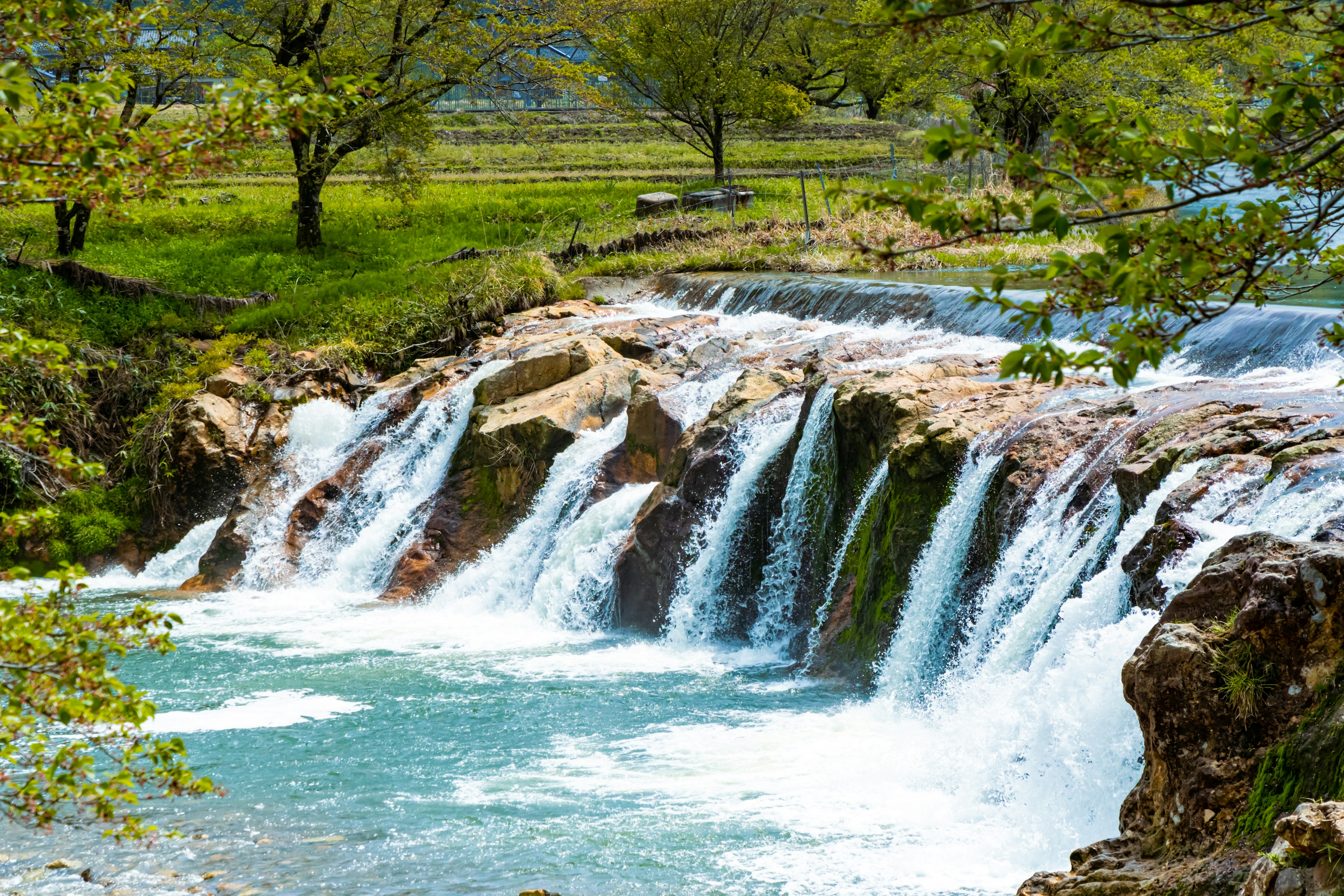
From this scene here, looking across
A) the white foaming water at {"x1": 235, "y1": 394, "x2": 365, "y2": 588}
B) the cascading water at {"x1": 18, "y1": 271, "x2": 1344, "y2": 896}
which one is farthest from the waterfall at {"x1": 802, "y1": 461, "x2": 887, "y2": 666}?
the white foaming water at {"x1": 235, "y1": 394, "x2": 365, "y2": 588}

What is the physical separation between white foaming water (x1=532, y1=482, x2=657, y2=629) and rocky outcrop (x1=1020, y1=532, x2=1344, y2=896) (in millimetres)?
7608

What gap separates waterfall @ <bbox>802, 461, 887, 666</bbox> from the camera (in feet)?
32.0

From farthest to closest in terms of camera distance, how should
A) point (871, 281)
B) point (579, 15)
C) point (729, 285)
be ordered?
point (579, 15), point (729, 285), point (871, 281)

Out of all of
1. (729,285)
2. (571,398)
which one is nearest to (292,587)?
(571,398)

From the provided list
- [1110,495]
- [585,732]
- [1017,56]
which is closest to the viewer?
[1017,56]

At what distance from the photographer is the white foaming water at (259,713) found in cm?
881

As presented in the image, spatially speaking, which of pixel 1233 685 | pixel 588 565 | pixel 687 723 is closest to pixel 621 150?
pixel 588 565

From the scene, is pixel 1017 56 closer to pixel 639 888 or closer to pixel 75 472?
pixel 639 888

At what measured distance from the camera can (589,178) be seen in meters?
37.0

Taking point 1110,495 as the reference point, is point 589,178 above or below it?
above

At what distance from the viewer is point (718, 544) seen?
11.0m

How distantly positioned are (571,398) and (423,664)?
4.35m

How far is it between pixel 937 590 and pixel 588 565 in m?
4.38

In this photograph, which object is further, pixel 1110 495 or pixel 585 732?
pixel 585 732
